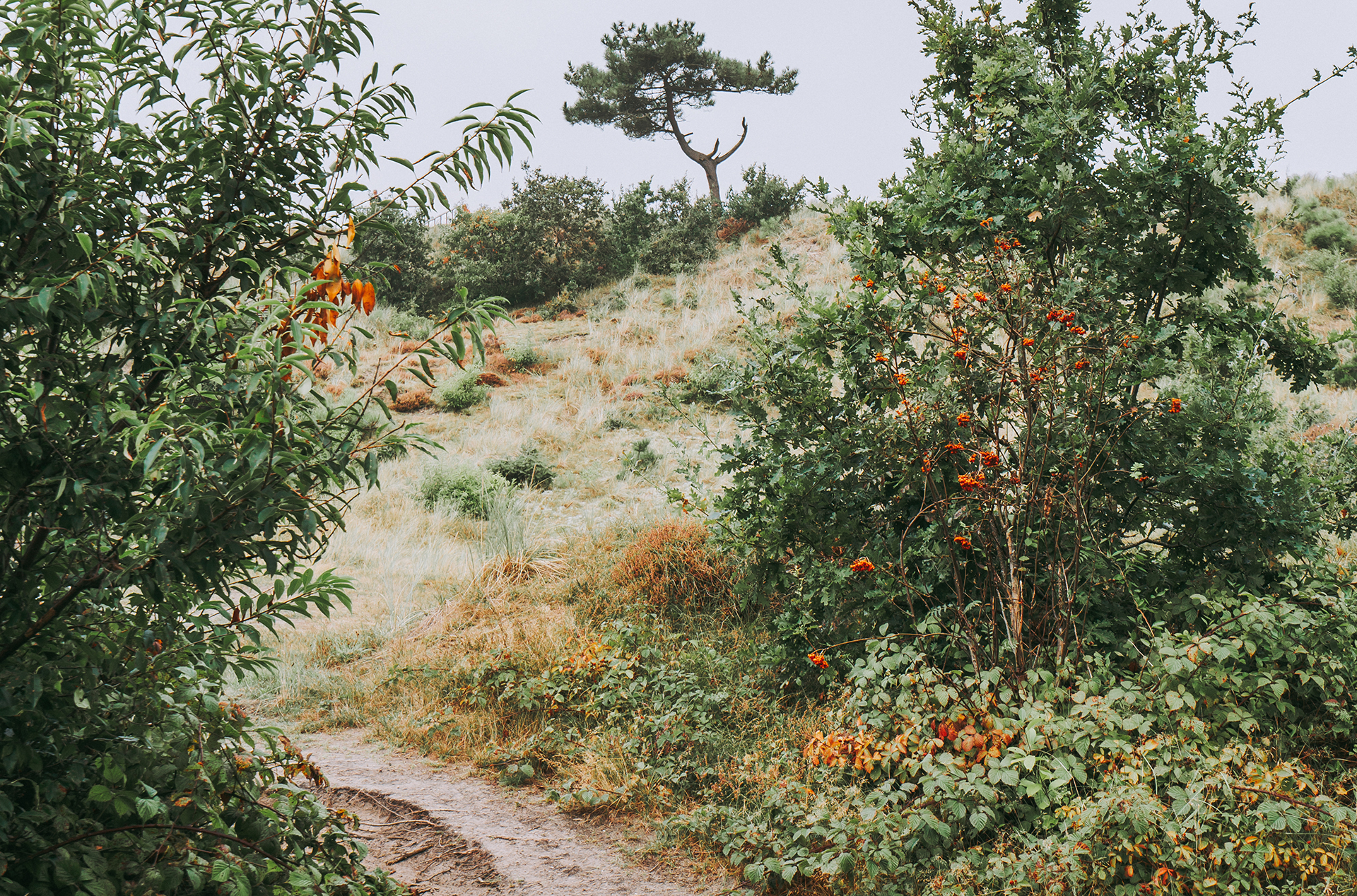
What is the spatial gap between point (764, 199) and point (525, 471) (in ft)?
43.3

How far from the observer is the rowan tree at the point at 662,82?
2097 centimetres

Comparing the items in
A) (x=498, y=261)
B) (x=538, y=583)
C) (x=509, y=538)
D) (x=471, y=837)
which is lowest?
(x=471, y=837)

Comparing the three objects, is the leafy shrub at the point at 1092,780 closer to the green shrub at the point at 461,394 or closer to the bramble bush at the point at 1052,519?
the bramble bush at the point at 1052,519

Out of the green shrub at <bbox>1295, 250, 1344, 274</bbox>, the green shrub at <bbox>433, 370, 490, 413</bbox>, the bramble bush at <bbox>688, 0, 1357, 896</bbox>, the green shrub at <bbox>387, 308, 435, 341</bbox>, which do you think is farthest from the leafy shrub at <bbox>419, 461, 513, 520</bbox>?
the green shrub at <bbox>1295, 250, 1344, 274</bbox>

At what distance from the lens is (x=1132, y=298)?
13.7 feet

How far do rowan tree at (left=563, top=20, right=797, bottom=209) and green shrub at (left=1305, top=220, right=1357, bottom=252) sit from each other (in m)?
12.3

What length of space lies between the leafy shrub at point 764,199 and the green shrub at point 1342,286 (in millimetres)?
11585

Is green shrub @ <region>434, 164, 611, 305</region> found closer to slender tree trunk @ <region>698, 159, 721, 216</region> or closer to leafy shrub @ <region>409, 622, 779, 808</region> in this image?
slender tree trunk @ <region>698, 159, 721, 216</region>

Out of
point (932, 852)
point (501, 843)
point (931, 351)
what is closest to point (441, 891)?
point (501, 843)

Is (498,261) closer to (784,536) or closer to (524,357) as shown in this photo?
(524,357)

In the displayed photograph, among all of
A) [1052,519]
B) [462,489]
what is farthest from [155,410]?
[462,489]

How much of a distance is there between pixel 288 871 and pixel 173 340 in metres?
1.55

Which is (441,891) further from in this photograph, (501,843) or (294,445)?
(294,445)

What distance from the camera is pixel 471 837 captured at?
3832 mm
